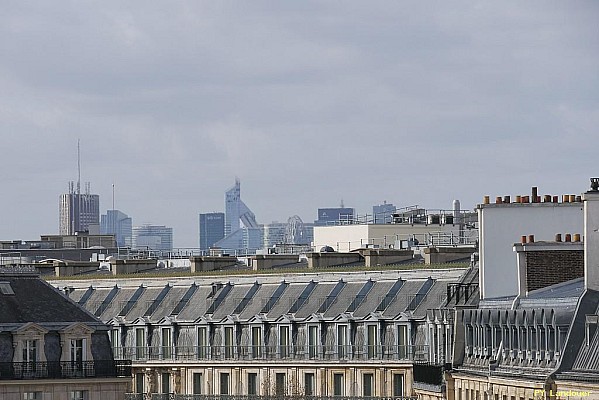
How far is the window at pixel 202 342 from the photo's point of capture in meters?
127

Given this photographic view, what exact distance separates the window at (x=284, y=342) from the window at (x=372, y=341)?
211 inches

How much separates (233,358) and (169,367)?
369 cm

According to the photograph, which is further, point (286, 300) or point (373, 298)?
point (286, 300)

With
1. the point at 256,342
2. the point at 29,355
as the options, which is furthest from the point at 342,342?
the point at 29,355

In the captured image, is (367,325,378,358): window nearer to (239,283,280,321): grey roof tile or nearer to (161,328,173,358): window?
(239,283,280,321): grey roof tile

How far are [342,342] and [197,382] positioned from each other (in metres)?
9.18

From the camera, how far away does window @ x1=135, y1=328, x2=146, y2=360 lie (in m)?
130

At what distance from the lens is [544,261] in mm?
76250

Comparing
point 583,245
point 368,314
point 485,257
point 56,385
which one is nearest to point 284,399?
point 368,314

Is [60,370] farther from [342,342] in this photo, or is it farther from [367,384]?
[342,342]

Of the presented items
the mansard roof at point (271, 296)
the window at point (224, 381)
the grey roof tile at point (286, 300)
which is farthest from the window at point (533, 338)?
the window at point (224, 381)

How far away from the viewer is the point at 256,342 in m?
125

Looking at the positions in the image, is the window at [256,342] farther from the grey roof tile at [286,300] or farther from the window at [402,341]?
the window at [402,341]

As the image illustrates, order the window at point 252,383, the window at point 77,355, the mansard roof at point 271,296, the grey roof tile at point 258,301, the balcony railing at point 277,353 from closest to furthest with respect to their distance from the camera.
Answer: the window at point 77,355 < the balcony railing at point 277,353 < the mansard roof at point 271,296 < the window at point 252,383 < the grey roof tile at point 258,301
